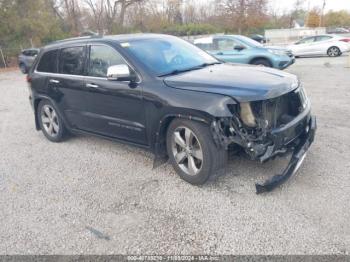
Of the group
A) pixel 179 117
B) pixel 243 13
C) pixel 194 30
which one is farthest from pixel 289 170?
pixel 194 30

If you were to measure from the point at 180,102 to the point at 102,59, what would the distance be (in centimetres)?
154

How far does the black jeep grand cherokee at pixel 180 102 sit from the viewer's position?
10.4 feet

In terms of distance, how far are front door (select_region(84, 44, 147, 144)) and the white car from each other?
16.3m

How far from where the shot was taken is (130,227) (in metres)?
2.97

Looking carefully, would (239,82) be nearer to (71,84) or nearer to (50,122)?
(71,84)

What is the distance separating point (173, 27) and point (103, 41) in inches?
1489

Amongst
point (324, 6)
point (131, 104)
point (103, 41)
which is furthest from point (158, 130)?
point (324, 6)

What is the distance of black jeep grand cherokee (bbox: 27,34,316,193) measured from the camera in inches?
125

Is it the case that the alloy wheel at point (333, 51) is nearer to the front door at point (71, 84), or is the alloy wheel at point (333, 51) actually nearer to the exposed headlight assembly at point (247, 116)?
the front door at point (71, 84)

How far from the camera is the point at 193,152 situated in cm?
350

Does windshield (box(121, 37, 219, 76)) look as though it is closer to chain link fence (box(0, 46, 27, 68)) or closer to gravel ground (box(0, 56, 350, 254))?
gravel ground (box(0, 56, 350, 254))

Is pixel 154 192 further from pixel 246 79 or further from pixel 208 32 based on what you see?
pixel 208 32

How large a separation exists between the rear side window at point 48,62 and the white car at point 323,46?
1613 cm

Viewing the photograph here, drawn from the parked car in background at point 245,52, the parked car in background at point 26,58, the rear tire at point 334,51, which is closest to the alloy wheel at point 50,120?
the parked car in background at point 245,52
